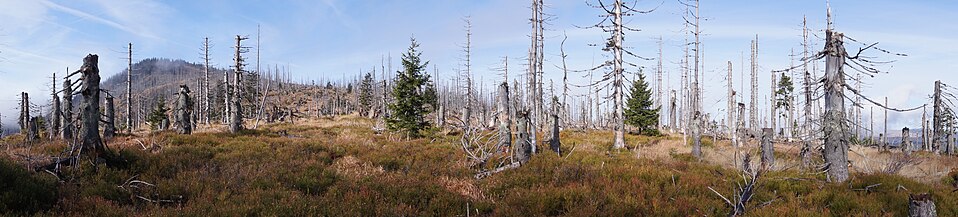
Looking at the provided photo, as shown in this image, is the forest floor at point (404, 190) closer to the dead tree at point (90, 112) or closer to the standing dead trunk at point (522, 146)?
the standing dead trunk at point (522, 146)

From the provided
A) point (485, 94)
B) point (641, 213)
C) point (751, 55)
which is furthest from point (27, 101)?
point (485, 94)

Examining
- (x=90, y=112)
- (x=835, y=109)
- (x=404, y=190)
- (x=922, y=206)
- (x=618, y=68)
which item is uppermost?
(x=618, y=68)

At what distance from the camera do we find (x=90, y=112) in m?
9.09

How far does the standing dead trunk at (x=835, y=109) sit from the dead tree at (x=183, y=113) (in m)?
21.9

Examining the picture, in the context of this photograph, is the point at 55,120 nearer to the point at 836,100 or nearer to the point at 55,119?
the point at 55,119

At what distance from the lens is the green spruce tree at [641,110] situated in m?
30.5

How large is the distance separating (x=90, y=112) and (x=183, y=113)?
1080 cm

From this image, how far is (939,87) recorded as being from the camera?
71.7 ft

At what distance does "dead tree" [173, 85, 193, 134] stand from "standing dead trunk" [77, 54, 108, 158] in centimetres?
1032

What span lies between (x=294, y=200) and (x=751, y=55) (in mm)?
39349

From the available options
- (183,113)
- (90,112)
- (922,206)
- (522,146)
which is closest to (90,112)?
(90,112)

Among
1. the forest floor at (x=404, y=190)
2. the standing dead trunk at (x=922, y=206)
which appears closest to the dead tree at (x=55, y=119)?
the forest floor at (x=404, y=190)

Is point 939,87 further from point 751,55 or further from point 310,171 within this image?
point 310,171

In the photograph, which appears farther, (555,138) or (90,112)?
(555,138)
